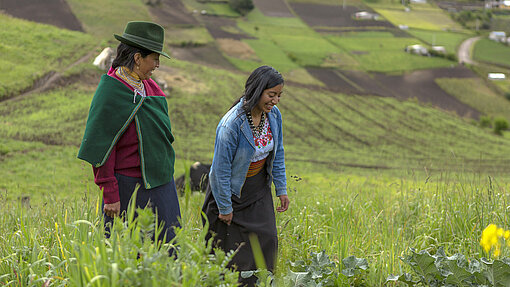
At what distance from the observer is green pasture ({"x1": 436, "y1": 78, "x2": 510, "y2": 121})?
33.7m

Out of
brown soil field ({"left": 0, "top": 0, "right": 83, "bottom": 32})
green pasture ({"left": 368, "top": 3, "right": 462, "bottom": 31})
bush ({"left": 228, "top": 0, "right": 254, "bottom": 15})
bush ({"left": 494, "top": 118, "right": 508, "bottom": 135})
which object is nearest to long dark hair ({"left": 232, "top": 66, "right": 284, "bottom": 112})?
brown soil field ({"left": 0, "top": 0, "right": 83, "bottom": 32})

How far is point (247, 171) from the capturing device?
316 cm

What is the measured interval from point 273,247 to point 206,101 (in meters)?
19.5

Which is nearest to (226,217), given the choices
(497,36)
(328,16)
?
(328,16)

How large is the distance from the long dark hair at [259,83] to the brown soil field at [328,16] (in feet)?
120

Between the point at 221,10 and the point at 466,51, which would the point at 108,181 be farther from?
the point at 466,51

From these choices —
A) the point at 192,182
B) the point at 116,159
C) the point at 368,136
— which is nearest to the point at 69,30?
the point at 368,136

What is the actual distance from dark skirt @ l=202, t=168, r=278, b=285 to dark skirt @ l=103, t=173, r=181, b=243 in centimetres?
22

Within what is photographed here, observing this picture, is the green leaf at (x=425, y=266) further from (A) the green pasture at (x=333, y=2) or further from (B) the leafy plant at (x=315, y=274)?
(A) the green pasture at (x=333, y=2)

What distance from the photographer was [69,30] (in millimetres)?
24547

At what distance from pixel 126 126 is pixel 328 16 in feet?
127

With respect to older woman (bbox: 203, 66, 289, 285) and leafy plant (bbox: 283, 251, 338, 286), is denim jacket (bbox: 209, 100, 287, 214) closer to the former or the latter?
older woman (bbox: 203, 66, 289, 285)

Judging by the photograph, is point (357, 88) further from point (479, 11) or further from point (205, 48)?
point (479, 11)

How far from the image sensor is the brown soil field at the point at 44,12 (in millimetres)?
24219
